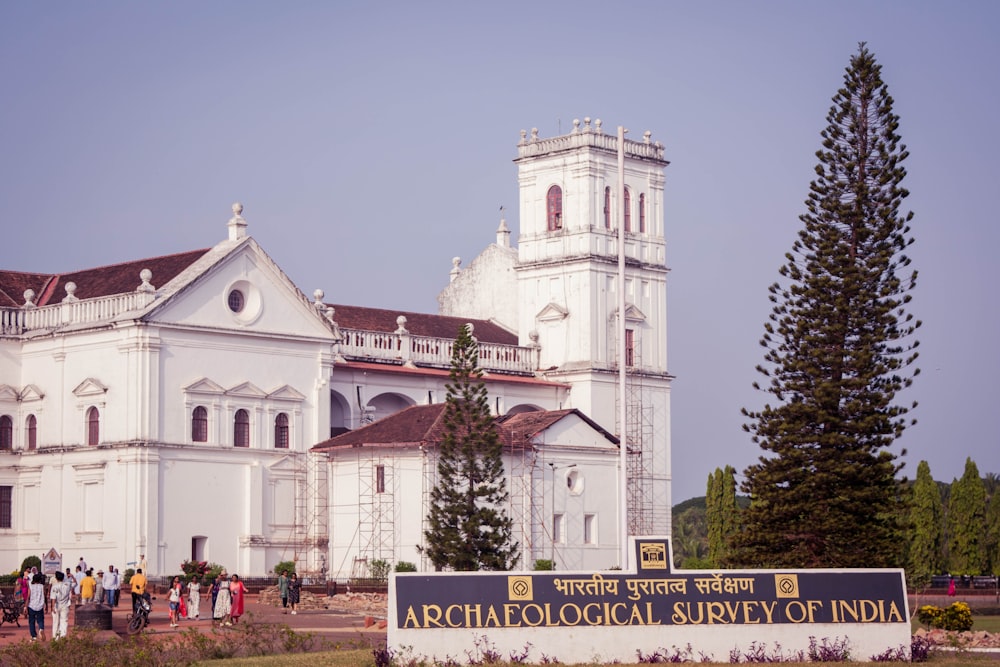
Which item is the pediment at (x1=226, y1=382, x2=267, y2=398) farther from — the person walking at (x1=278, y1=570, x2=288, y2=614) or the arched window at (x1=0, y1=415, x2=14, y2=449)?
the person walking at (x1=278, y1=570, x2=288, y2=614)

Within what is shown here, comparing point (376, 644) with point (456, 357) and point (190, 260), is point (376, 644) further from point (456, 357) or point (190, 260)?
point (190, 260)

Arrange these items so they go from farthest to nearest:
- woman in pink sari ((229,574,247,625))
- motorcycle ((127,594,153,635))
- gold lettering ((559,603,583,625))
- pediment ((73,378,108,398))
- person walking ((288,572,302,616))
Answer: pediment ((73,378,108,398))
person walking ((288,572,302,616))
woman in pink sari ((229,574,247,625))
motorcycle ((127,594,153,635))
gold lettering ((559,603,583,625))

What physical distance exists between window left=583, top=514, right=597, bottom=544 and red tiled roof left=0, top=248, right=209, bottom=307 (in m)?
15.2

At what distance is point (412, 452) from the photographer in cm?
5581

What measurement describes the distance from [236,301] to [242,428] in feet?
13.3

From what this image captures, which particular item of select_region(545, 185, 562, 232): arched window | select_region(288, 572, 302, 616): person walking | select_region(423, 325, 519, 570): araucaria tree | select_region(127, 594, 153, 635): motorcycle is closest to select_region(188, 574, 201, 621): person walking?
select_region(288, 572, 302, 616): person walking

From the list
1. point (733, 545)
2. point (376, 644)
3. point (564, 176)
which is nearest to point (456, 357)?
point (733, 545)

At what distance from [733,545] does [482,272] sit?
32.3 metres

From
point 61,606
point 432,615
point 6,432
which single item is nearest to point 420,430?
point 6,432

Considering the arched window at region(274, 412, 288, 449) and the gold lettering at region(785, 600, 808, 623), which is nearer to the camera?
the gold lettering at region(785, 600, 808, 623)

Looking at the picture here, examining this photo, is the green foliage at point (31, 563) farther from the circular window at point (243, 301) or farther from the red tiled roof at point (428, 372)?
the red tiled roof at point (428, 372)

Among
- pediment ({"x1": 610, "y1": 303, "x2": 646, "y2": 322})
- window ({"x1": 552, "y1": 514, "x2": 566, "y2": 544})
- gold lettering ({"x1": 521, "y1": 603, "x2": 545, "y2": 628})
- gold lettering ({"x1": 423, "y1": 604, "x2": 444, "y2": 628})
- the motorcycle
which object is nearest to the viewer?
gold lettering ({"x1": 423, "y1": 604, "x2": 444, "y2": 628})

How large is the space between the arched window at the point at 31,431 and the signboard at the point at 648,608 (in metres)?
31.4

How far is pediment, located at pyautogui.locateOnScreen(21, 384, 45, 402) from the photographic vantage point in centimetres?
5709
